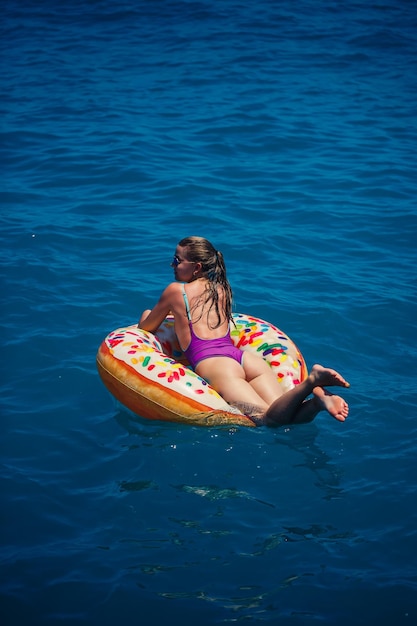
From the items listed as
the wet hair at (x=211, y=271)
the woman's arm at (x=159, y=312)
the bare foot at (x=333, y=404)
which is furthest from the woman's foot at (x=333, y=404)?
the woman's arm at (x=159, y=312)

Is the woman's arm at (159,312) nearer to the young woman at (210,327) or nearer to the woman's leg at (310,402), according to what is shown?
the young woman at (210,327)

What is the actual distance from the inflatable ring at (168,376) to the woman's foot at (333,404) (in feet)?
1.85

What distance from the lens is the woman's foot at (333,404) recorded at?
183 inches

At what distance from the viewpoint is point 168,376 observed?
5.16 metres

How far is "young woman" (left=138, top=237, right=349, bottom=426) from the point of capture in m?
5.31

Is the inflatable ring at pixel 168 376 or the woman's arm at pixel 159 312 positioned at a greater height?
the woman's arm at pixel 159 312

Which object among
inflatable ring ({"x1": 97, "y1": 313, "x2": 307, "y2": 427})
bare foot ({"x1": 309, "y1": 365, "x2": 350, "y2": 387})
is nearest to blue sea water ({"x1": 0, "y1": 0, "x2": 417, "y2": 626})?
inflatable ring ({"x1": 97, "y1": 313, "x2": 307, "y2": 427})

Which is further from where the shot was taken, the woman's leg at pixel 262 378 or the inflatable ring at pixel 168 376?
the woman's leg at pixel 262 378

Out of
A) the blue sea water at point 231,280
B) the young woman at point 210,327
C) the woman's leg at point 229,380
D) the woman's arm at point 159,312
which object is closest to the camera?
the blue sea water at point 231,280

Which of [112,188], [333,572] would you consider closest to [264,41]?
[112,188]

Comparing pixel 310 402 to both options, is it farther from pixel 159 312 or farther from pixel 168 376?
pixel 159 312

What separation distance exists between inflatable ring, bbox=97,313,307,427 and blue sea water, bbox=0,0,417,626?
160 mm

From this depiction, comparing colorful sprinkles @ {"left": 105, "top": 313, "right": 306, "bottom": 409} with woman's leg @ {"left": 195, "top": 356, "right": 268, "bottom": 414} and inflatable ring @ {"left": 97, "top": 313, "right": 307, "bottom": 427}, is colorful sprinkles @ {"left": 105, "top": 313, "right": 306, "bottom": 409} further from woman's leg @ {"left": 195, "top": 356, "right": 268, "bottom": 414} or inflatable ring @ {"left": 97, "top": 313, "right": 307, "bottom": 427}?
woman's leg @ {"left": 195, "top": 356, "right": 268, "bottom": 414}

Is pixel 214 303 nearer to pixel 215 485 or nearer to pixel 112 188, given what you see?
pixel 215 485
